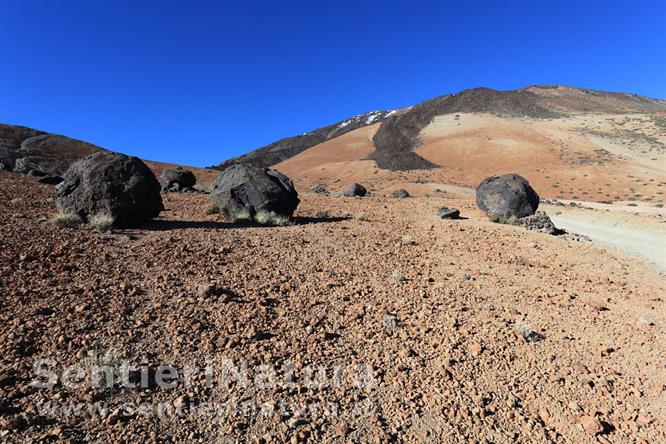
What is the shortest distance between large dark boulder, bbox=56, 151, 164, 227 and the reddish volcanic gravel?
0.75m

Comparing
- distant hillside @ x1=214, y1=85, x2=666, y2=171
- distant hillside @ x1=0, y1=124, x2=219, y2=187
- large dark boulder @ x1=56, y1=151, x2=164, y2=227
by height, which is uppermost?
distant hillside @ x1=214, y1=85, x2=666, y2=171

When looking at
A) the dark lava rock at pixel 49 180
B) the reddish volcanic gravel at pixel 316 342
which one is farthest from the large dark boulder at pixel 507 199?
the dark lava rock at pixel 49 180

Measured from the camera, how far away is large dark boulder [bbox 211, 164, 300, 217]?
1137cm

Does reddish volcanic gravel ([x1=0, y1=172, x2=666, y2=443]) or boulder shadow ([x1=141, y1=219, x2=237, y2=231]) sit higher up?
boulder shadow ([x1=141, y1=219, x2=237, y2=231])

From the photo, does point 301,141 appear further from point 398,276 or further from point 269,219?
point 398,276

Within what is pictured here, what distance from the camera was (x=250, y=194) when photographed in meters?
11.6

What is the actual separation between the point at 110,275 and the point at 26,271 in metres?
1.08

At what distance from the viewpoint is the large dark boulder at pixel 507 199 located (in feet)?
53.1

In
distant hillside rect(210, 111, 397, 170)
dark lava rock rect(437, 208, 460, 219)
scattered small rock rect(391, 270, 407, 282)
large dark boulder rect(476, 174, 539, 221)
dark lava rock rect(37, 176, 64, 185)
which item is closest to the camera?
scattered small rock rect(391, 270, 407, 282)

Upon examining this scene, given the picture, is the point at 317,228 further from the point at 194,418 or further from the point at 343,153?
the point at 343,153

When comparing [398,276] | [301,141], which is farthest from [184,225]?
[301,141]

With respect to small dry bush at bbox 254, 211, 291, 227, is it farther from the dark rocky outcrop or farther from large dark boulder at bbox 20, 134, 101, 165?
large dark boulder at bbox 20, 134, 101, 165

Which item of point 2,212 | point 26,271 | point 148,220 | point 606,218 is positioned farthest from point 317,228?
point 606,218

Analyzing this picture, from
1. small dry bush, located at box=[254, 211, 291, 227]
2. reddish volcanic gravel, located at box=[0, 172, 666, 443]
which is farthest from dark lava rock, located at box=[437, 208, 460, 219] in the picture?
small dry bush, located at box=[254, 211, 291, 227]
